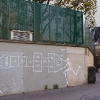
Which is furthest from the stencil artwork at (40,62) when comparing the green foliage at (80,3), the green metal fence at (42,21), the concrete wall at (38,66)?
the green foliage at (80,3)

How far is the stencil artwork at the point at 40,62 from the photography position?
484 inches

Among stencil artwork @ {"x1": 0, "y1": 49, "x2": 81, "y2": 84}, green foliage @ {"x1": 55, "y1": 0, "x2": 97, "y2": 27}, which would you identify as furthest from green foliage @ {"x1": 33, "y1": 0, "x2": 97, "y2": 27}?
stencil artwork @ {"x1": 0, "y1": 49, "x2": 81, "y2": 84}

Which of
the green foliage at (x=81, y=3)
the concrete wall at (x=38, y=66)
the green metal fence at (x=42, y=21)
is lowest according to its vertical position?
the concrete wall at (x=38, y=66)

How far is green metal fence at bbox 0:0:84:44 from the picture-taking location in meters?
12.9

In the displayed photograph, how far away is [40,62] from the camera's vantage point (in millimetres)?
13484

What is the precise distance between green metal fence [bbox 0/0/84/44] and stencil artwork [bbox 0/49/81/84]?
946mm

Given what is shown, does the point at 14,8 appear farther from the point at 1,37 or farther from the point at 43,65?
the point at 43,65

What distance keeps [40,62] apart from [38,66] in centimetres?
23

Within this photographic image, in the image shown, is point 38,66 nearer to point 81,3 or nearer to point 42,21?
point 42,21

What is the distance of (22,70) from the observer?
41.8ft

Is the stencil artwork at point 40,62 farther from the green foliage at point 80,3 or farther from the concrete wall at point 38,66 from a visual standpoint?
the green foliage at point 80,3

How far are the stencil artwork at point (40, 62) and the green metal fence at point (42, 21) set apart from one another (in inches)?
37.3

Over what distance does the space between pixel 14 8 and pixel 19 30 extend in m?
1.07

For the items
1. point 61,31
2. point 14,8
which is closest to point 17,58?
point 14,8
